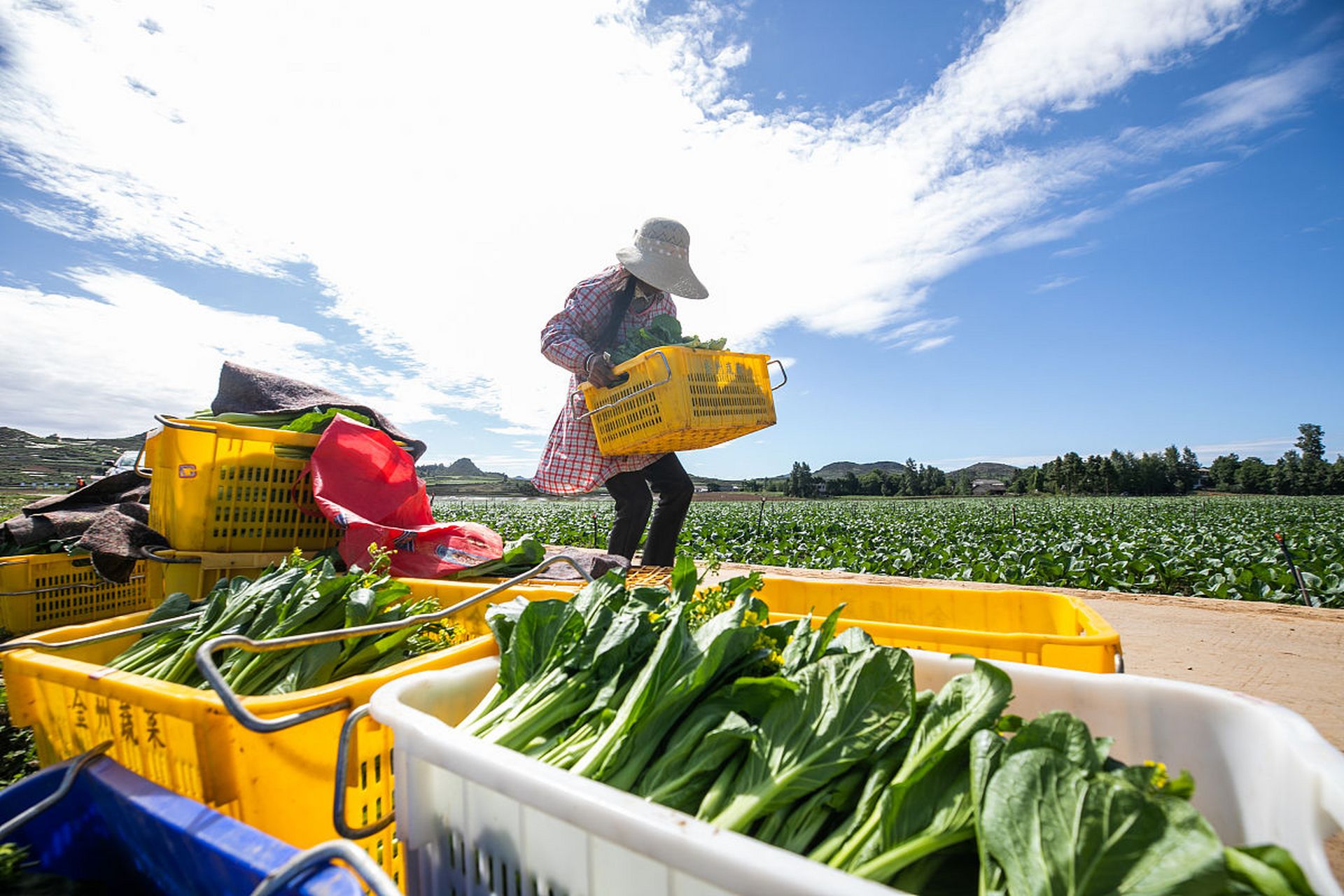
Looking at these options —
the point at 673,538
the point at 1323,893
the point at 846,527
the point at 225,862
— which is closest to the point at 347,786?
the point at 225,862

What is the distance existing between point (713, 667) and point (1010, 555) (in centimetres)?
1025

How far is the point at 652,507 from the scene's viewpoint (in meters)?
4.10

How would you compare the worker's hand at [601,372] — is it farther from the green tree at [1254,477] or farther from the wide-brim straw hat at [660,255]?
the green tree at [1254,477]

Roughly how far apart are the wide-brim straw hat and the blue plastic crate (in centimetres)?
335

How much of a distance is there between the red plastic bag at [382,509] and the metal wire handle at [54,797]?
1.48 metres

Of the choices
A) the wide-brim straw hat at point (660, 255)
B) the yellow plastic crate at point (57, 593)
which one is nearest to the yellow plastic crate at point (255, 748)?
the yellow plastic crate at point (57, 593)

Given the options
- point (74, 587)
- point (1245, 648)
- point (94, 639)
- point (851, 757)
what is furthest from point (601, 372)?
point (1245, 648)

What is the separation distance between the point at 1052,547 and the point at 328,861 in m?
12.8

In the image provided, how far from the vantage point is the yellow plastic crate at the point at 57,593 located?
11.2 feet

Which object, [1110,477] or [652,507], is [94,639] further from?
[1110,477]

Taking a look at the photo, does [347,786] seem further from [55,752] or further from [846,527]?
[846,527]

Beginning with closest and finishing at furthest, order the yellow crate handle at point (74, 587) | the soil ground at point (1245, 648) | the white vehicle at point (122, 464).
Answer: the soil ground at point (1245, 648)
the yellow crate handle at point (74, 587)
the white vehicle at point (122, 464)

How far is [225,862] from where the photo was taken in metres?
0.81

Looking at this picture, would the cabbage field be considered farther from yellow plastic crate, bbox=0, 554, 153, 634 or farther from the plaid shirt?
yellow plastic crate, bbox=0, 554, 153, 634
